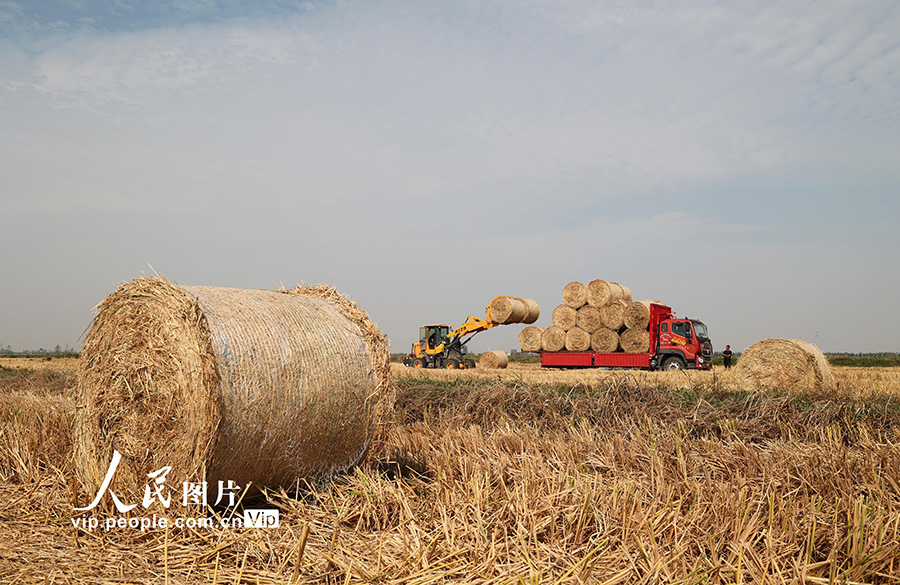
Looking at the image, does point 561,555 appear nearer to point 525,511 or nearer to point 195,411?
point 525,511

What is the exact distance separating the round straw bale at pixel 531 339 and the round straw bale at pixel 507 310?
536mm

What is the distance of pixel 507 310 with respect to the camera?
73.4ft

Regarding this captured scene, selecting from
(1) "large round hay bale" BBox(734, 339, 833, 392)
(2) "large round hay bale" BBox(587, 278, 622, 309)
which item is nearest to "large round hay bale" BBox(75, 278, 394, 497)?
(1) "large round hay bale" BBox(734, 339, 833, 392)

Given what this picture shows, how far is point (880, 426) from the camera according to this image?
639 centimetres

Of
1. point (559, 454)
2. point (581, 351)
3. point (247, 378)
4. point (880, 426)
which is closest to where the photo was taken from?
point (247, 378)

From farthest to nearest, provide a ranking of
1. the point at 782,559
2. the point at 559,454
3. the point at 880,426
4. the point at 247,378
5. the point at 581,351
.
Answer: the point at 581,351, the point at 880,426, the point at 559,454, the point at 247,378, the point at 782,559

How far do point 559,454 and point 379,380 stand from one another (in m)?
1.60

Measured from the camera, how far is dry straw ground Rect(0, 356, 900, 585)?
3.35 m

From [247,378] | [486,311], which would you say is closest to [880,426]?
[247,378]

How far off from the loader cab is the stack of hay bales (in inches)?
126

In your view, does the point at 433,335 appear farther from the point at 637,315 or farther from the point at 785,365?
the point at 785,365

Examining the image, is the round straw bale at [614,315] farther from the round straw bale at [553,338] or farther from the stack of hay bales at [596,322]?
the round straw bale at [553,338]

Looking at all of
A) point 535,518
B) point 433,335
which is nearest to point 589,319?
point 433,335

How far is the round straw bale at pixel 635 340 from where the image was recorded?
2016 cm
